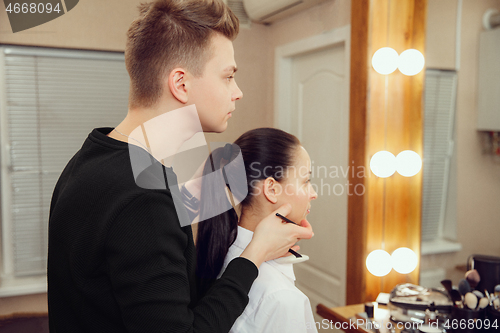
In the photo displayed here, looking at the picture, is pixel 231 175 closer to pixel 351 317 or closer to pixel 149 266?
pixel 149 266

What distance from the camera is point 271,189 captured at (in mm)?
901

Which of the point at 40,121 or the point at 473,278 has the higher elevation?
the point at 40,121

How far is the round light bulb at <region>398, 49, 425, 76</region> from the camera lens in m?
1.50

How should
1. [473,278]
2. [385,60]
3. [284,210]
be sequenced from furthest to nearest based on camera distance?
[385,60] → [473,278] → [284,210]

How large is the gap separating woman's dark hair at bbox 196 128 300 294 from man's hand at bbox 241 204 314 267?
12 cm

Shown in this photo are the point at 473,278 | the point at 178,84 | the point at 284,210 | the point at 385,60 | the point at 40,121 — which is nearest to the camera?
Answer: the point at 178,84

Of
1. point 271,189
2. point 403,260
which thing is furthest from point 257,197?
point 403,260

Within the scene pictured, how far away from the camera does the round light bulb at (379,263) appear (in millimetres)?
1499

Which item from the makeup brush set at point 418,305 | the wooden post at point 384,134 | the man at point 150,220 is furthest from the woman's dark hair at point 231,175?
the makeup brush set at point 418,305

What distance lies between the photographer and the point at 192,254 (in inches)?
24.4

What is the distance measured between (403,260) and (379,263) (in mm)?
120

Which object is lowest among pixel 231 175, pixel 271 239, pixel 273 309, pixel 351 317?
pixel 351 317

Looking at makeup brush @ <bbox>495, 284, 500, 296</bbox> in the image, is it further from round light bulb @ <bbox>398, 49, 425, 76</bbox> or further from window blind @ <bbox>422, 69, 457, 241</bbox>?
round light bulb @ <bbox>398, 49, 425, 76</bbox>

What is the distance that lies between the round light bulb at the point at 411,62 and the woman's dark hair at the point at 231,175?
849mm
